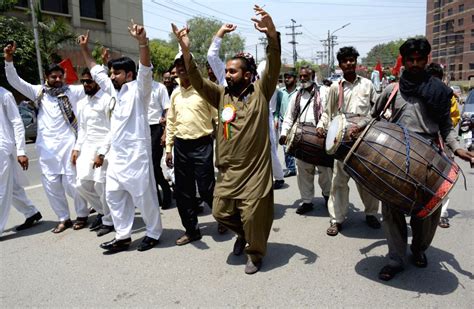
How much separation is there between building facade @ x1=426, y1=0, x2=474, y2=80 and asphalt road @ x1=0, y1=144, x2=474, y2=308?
68858 millimetres

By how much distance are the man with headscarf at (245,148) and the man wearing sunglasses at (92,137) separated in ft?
5.03

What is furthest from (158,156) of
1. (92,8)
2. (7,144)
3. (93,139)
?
(92,8)

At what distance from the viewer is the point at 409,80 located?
3266mm

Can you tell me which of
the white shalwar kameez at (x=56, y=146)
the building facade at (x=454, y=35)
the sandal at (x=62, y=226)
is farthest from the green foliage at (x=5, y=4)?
the building facade at (x=454, y=35)

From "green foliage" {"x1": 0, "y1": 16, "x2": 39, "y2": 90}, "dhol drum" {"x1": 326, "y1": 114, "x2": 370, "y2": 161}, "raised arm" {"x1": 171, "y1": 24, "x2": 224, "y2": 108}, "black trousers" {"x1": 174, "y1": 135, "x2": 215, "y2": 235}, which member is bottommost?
"black trousers" {"x1": 174, "y1": 135, "x2": 215, "y2": 235}

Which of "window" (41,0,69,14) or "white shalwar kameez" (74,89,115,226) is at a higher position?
"window" (41,0,69,14)

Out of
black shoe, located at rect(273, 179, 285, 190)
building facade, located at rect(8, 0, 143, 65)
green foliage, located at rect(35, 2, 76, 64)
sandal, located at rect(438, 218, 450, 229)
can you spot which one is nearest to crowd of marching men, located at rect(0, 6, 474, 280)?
sandal, located at rect(438, 218, 450, 229)

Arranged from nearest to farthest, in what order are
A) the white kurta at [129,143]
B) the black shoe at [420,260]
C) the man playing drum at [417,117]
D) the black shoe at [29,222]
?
the man playing drum at [417,117]
the black shoe at [420,260]
the white kurta at [129,143]
the black shoe at [29,222]

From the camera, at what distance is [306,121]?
541cm

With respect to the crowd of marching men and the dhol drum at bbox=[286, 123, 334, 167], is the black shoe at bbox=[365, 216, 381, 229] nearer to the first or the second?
the crowd of marching men

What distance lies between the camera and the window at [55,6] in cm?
2441

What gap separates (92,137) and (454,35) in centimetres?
7947

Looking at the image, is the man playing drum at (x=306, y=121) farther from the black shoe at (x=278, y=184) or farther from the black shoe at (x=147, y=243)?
the black shoe at (x=147, y=243)

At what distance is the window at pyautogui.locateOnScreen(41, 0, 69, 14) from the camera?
24406 mm
